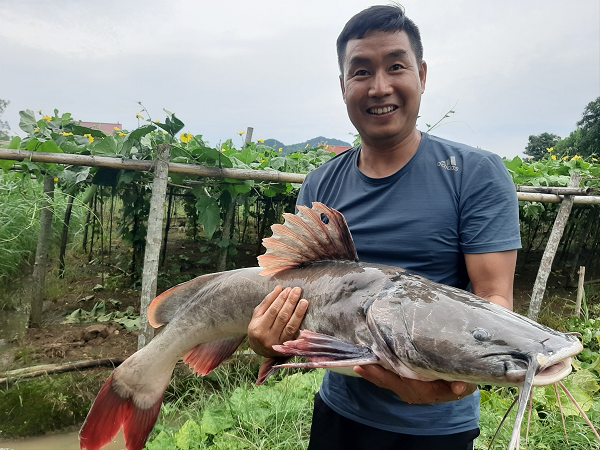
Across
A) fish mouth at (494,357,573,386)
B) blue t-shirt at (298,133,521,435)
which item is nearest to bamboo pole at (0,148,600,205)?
blue t-shirt at (298,133,521,435)

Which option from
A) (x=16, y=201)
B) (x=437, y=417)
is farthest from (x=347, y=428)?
(x=16, y=201)

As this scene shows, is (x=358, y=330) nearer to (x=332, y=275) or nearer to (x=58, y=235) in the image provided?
(x=332, y=275)

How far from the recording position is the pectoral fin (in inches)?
41.9

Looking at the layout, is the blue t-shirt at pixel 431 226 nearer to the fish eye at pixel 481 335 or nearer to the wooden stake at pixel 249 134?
the fish eye at pixel 481 335

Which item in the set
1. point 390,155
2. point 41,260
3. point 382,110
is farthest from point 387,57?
point 41,260

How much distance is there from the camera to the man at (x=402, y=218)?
1369 millimetres

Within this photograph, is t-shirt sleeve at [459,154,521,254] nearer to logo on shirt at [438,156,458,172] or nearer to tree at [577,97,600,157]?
logo on shirt at [438,156,458,172]

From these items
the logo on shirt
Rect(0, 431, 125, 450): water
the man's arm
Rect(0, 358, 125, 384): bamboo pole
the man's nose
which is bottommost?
Rect(0, 431, 125, 450): water

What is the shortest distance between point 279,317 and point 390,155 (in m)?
0.79

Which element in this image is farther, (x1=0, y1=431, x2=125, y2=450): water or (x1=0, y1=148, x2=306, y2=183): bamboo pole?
(x1=0, y1=148, x2=306, y2=183): bamboo pole

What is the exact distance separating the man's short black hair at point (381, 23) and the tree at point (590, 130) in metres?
27.1

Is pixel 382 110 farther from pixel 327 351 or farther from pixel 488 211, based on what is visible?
pixel 327 351

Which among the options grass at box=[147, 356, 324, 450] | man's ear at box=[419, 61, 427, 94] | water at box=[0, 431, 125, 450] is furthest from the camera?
water at box=[0, 431, 125, 450]

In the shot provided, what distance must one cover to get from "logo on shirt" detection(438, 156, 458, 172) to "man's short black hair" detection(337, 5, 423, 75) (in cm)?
50
